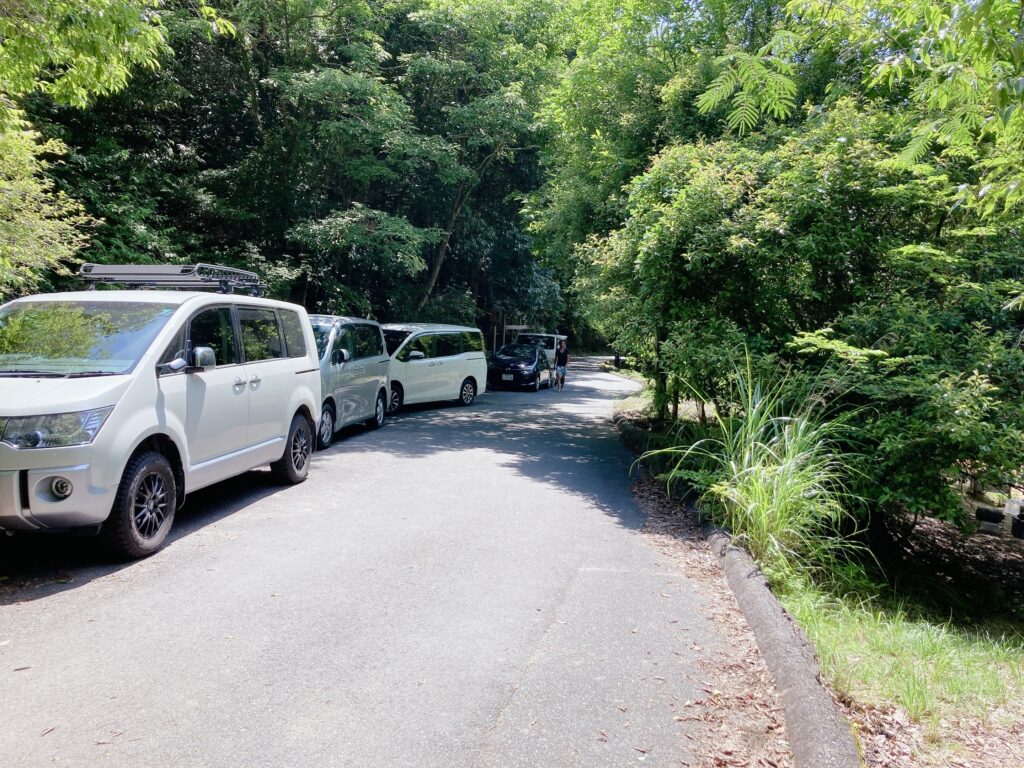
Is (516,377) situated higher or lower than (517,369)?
lower

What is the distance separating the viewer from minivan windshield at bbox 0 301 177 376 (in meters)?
Answer: 5.42

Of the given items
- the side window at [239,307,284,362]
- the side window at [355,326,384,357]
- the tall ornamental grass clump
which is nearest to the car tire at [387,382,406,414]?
the side window at [355,326,384,357]

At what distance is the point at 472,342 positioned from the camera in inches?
738

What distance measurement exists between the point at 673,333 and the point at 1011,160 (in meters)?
4.21

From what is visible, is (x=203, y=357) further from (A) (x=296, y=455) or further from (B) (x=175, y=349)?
(A) (x=296, y=455)

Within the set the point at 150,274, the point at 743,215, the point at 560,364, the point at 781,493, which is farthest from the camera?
the point at 560,364

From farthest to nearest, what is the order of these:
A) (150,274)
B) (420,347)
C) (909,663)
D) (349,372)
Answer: (420,347), (349,372), (150,274), (909,663)

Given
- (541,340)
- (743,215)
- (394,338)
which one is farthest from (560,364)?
(743,215)

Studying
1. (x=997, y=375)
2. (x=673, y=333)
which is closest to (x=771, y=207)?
(x=673, y=333)

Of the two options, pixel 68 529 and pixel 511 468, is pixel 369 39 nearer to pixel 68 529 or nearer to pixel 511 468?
pixel 511 468

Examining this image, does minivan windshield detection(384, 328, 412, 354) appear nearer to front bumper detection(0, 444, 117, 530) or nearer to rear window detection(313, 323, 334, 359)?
rear window detection(313, 323, 334, 359)

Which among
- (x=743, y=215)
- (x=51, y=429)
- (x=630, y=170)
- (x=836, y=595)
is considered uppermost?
(x=630, y=170)

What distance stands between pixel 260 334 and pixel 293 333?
2.82ft

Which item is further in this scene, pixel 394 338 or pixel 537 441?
pixel 394 338
